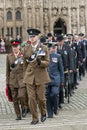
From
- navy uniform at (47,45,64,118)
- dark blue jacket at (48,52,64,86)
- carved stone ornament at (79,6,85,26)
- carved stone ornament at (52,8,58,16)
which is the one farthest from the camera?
carved stone ornament at (79,6,85,26)

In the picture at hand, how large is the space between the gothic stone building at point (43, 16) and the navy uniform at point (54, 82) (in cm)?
3438

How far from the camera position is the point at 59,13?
154 ft

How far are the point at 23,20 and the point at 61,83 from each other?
3533 cm

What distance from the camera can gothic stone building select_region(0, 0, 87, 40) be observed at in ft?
151

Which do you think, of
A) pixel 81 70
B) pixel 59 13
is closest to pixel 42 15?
pixel 59 13

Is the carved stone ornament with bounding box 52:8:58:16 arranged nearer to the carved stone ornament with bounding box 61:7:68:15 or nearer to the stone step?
the carved stone ornament with bounding box 61:7:68:15

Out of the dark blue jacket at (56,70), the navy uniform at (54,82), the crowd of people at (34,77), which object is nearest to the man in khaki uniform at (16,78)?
the crowd of people at (34,77)

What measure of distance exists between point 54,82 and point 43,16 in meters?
36.2

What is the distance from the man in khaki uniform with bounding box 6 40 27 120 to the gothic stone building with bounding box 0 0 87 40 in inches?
1368

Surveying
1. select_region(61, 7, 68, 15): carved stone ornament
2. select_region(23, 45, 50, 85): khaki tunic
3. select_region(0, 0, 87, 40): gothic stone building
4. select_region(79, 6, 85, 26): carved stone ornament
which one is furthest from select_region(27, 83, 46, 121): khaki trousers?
select_region(79, 6, 85, 26): carved stone ornament

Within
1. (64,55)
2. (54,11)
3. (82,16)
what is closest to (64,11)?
(54,11)

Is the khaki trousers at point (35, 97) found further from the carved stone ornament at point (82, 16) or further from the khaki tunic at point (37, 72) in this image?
the carved stone ornament at point (82, 16)

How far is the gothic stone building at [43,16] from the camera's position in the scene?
151 feet

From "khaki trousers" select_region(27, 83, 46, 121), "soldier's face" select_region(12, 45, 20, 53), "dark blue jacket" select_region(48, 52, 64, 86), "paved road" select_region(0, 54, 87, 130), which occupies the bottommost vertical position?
"paved road" select_region(0, 54, 87, 130)
